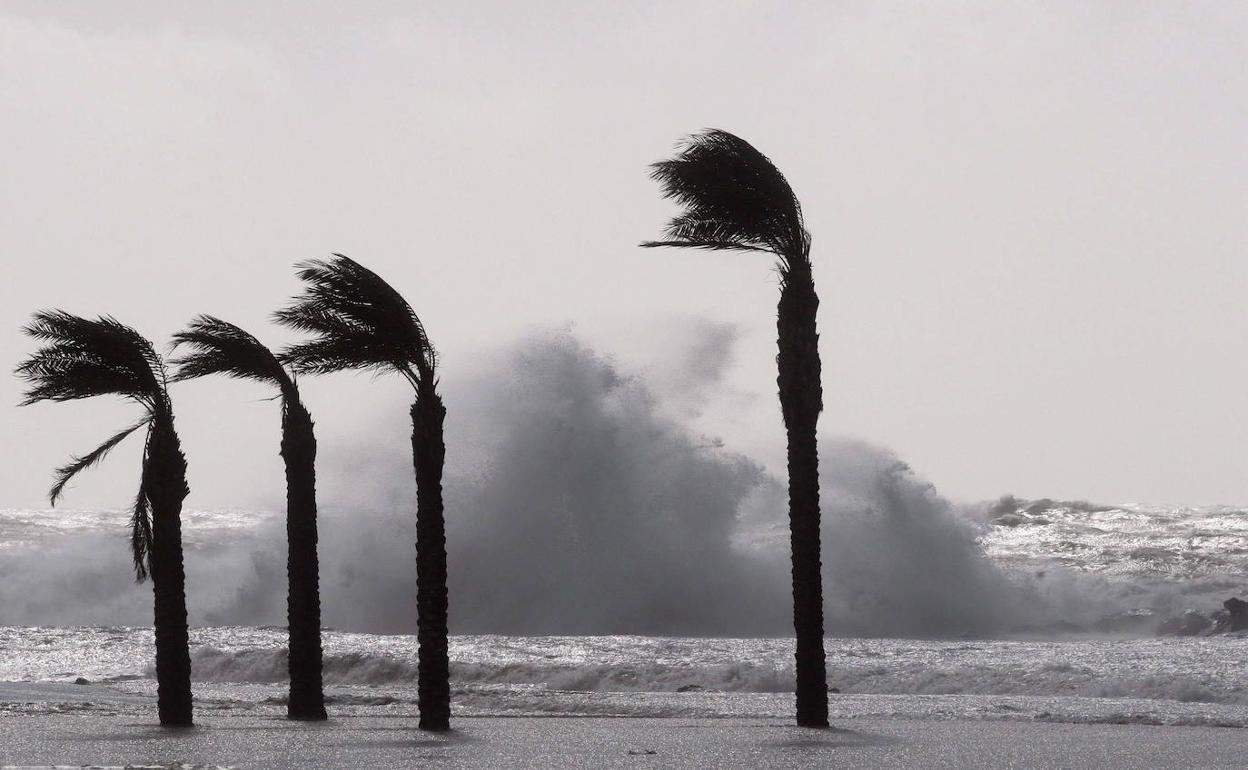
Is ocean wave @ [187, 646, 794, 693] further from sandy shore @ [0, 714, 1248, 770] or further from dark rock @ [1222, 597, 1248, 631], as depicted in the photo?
dark rock @ [1222, 597, 1248, 631]

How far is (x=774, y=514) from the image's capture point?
2115 inches

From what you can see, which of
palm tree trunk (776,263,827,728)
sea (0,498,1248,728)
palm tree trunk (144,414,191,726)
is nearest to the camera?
palm tree trunk (776,263,827,728)

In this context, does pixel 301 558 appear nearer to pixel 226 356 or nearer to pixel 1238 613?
pixel 226 356

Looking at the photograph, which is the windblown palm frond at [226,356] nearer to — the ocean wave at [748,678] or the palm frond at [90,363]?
the palm frond at [90,363]

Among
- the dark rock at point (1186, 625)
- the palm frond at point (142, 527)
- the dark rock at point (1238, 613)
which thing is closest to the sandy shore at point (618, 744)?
the palm frond at point (142, 527)

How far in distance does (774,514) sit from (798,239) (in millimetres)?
38309

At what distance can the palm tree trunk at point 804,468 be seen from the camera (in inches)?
615

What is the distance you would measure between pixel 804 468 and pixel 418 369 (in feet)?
13.3

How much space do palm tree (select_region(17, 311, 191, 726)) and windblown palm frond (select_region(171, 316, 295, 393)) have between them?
51 cm

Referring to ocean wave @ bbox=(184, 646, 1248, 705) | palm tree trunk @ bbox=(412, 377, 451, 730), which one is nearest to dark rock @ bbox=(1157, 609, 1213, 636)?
ocean wave @ bbox=(184, 646, 1248, 705)

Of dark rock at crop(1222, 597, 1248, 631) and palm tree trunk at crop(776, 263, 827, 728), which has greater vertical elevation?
palm tree trunk at crop(776, 263, 827, 728)

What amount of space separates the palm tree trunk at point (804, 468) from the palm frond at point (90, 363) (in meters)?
6.50

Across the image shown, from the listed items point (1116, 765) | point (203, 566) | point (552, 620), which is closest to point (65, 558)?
point (203, 566)

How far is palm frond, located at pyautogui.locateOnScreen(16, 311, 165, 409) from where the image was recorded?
16078 mm
